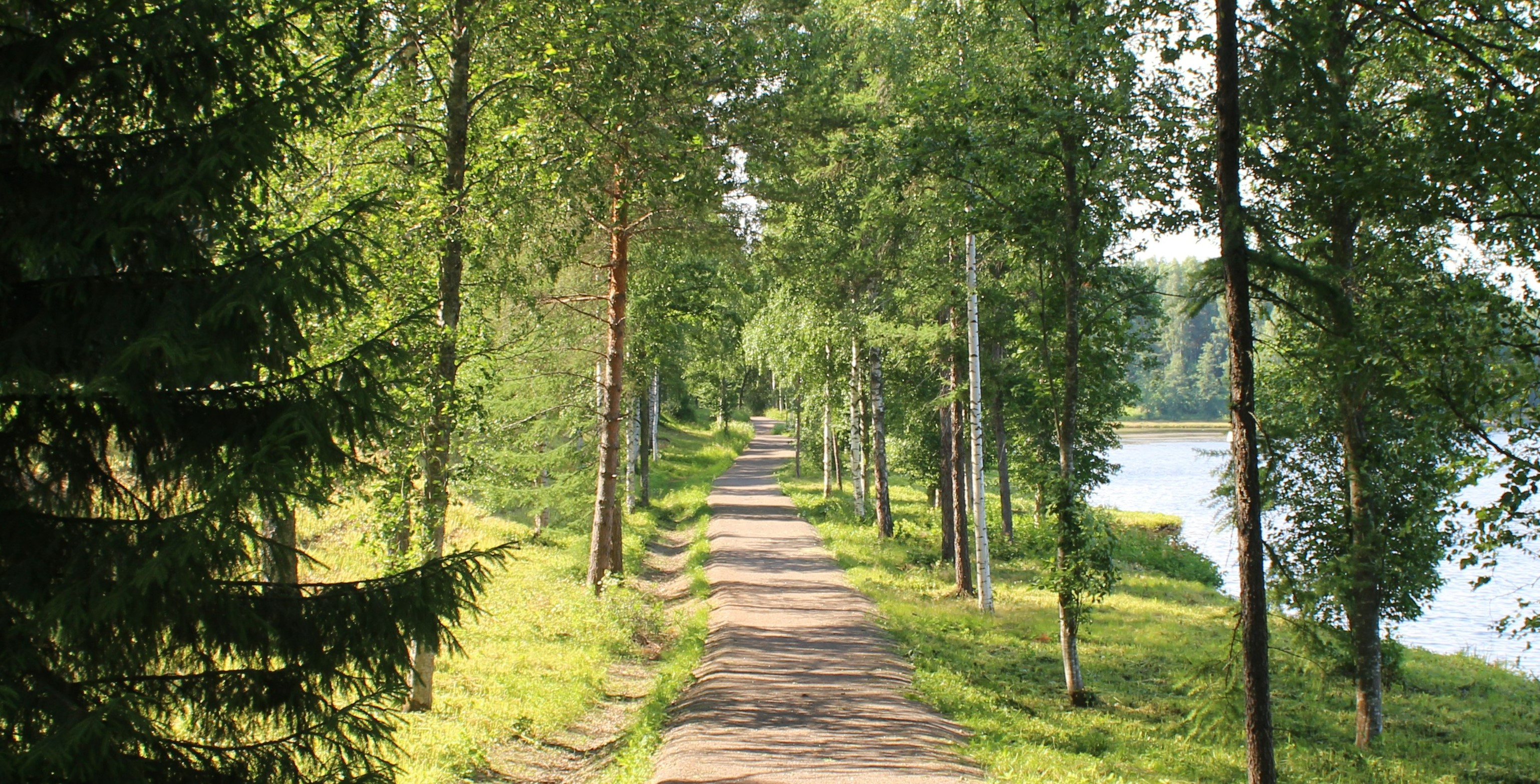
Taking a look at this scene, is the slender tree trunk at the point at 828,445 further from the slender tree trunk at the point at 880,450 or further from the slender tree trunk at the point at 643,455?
the slender tree trunk at the point at 643,455

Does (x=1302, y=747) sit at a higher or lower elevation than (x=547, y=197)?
lower

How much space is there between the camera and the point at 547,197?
1083cm

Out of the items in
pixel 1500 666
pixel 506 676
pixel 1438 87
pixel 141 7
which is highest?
pixel 1438 87

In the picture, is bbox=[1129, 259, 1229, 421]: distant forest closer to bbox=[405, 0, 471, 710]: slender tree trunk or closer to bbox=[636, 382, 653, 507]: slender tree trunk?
bbox=[636, 382, 653, 507]: slender tree trunk

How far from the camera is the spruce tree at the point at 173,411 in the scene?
3947 mm

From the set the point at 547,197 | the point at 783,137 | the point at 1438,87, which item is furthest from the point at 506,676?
the point at 1438,87

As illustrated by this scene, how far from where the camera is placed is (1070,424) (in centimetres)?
1230

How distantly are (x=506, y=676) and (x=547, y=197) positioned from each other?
570cm

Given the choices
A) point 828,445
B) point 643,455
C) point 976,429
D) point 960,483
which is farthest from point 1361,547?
point 828,445

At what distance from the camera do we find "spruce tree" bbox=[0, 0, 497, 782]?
395 cm

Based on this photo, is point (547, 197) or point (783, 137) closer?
point (547, 197)

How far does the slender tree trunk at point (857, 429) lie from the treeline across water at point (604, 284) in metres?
2.42

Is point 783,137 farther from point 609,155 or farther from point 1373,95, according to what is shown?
point 1373,95

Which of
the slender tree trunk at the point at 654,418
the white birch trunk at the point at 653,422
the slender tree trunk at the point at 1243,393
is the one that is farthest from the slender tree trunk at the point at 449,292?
the slender tree trunk at the point at 654,418
